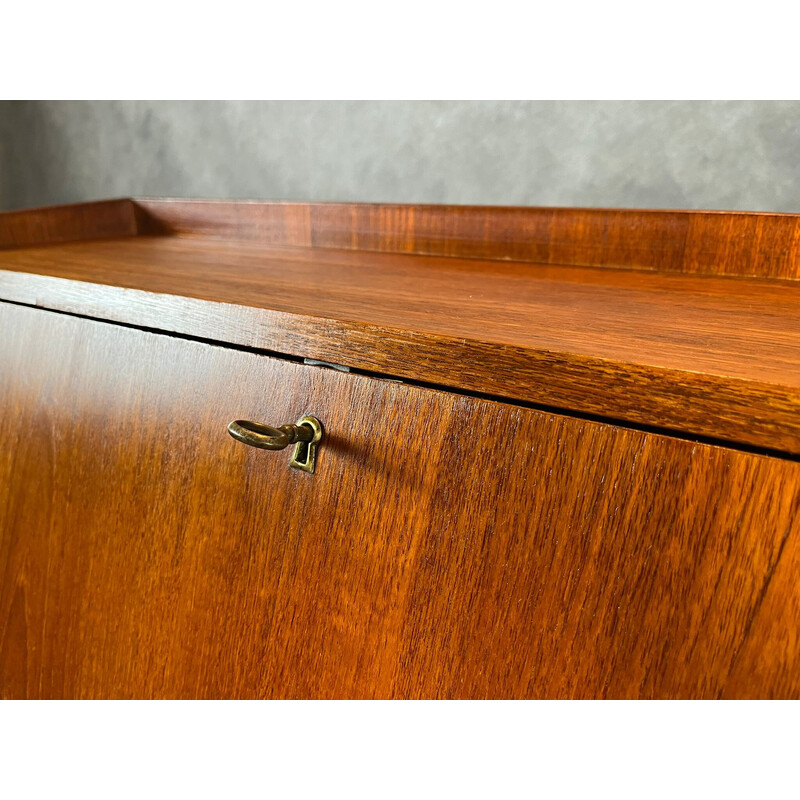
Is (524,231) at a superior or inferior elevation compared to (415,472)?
superior

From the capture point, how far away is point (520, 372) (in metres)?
0.30

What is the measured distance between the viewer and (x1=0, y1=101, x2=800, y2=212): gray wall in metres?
0.76

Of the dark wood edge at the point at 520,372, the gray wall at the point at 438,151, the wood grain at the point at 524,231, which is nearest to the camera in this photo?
the dark wood edge at the point at 520,372

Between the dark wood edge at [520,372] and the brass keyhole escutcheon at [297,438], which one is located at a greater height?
the dark wood edge at [520,372]

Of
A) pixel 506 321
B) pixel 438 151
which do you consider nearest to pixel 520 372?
pixel 506 321

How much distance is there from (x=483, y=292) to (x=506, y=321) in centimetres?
10

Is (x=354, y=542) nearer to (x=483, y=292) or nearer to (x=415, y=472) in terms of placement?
(x=415, y=472)

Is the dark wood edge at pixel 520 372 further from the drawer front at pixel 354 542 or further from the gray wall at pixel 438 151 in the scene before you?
the gray wall at pixel 438 151

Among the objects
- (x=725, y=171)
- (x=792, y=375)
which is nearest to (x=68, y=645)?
(x=792, y=375)

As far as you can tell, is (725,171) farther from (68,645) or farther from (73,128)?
(73,128)

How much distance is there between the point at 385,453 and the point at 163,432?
0.54 feet

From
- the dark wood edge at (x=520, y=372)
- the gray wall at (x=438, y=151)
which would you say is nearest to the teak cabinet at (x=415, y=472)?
the dark wood edge at (x=520, y=372)

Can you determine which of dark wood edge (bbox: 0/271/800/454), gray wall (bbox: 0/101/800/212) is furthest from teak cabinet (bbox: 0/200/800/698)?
gray wall (bbox: 0/101/800/212)

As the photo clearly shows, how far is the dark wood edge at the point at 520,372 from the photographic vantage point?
0.26 meters
